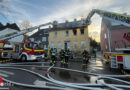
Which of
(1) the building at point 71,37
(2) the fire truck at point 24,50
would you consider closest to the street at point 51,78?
(2) the fire truck at point 24,50

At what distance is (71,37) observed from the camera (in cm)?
1831

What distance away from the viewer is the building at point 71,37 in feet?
56.1

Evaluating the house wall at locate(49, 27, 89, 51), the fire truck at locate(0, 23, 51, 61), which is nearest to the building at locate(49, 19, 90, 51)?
the house wall at locate(49, 27, 89, 51)

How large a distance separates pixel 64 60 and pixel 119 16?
593 centimetres

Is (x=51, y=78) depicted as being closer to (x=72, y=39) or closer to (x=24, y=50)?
(x=24, y=50)

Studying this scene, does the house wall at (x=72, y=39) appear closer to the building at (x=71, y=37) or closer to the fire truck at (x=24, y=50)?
the building at (x=71, y=37)

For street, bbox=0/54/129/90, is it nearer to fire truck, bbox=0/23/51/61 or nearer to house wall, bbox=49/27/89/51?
fire truck, bbox=0/23/51/61

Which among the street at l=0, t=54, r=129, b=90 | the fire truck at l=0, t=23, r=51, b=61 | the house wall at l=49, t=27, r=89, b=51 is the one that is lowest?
the street at l=0, t=54, r=129, b=90

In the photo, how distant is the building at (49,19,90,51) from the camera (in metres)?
17.1

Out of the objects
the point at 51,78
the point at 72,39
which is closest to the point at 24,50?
the point at 51,78

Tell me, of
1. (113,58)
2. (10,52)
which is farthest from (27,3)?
(113,58)

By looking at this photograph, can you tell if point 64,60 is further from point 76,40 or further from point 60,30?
point 60,30

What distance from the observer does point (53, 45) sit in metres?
20.1

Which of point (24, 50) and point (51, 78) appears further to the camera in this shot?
point (24, 50)
